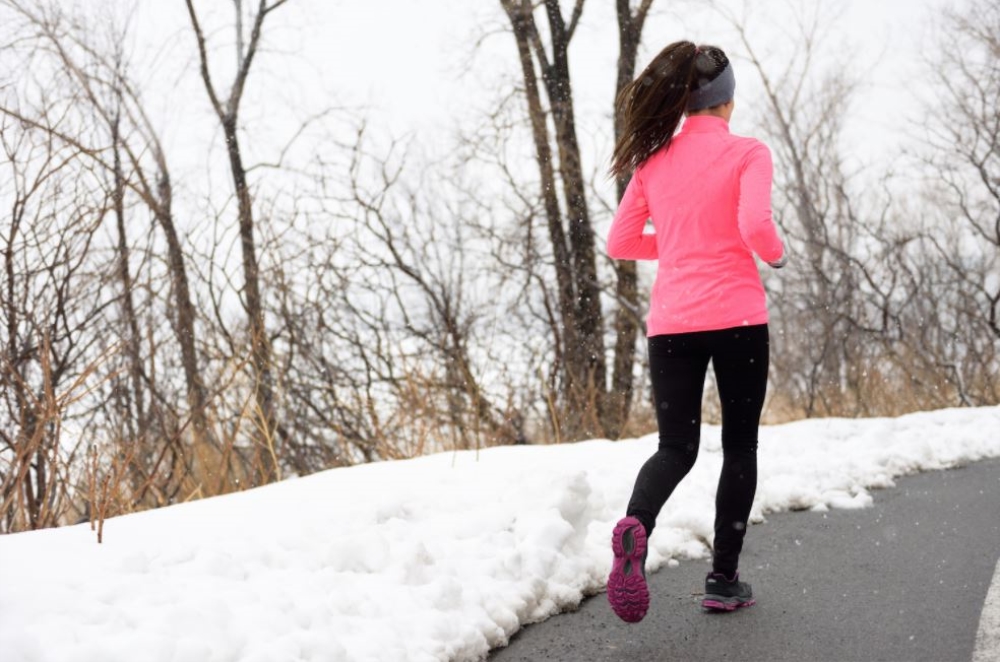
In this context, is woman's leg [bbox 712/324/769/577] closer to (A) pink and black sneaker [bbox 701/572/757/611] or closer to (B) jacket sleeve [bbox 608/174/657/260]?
(A) pink and black sneaker [bbox 701/572/757/611]

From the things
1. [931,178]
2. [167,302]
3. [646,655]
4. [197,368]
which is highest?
[931,178]

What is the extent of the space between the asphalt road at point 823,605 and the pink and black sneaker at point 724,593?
0.03m

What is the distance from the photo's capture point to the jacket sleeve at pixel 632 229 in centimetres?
309

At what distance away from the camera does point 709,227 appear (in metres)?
2.85

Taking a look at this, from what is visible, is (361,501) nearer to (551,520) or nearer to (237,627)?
(551,520)

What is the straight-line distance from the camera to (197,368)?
779 centimetres

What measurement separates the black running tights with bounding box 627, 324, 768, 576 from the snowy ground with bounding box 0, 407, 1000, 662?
586 mm

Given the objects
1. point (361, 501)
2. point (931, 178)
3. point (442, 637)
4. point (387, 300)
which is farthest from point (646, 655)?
point (931, 178)

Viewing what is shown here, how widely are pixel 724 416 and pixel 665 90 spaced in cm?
118

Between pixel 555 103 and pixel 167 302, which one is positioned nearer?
pixel 167 302

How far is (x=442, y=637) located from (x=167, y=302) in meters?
5.97

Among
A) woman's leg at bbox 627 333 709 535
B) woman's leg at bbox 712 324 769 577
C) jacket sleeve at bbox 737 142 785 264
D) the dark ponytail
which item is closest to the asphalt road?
woman's leg at bbox 712 324 769 577

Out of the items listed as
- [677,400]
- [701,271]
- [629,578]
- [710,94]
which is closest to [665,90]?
[710,94]

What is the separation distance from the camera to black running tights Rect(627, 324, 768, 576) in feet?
9.28
